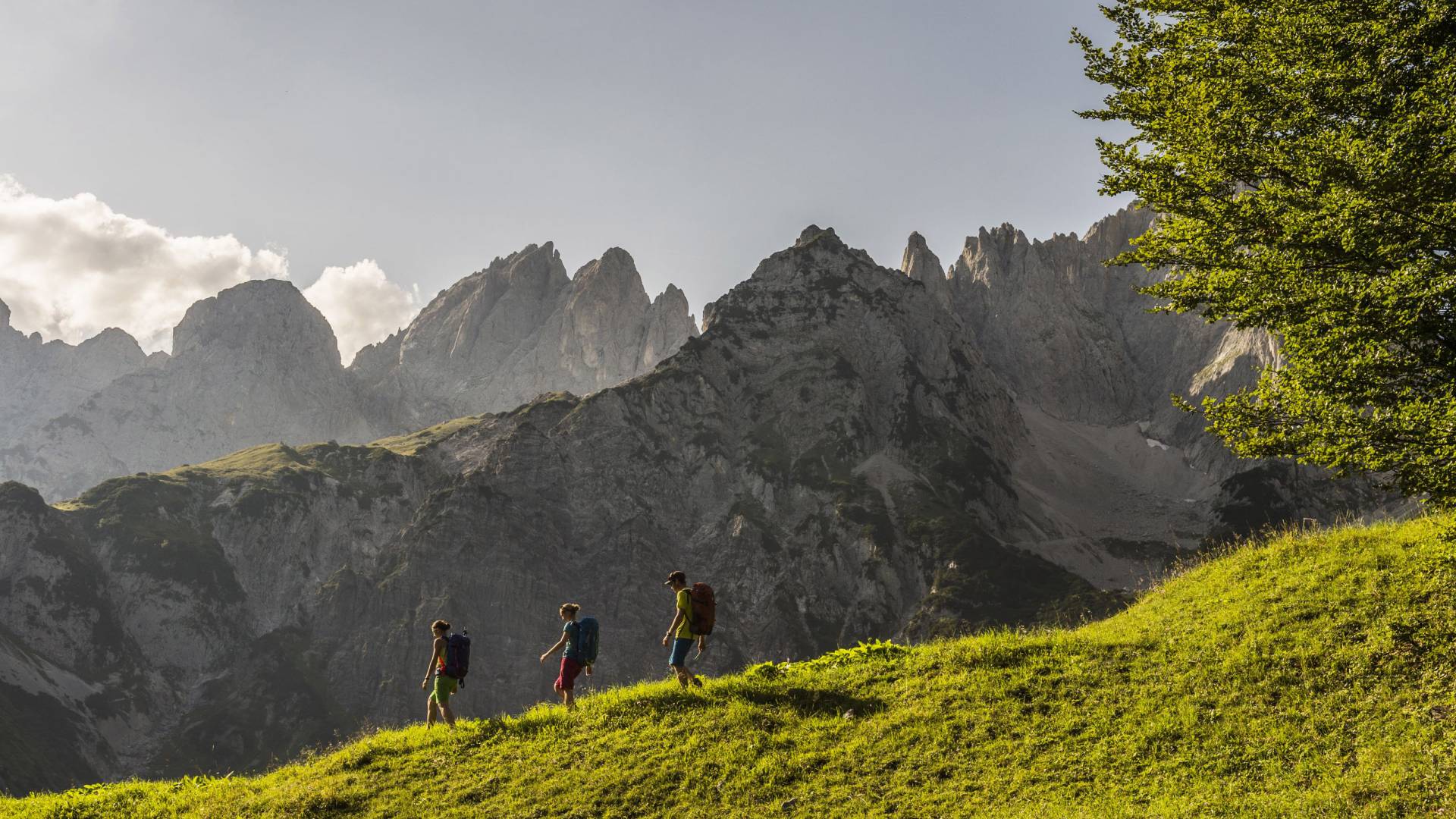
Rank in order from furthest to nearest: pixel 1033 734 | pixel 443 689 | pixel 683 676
Result: pixel 443 689
pixel 683 676
pixel 1033 734

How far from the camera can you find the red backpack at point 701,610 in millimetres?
21906

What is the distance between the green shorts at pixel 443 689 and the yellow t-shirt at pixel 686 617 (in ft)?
18.8

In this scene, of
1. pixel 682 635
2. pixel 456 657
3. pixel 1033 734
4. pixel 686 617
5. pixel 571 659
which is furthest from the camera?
pixel 456 657

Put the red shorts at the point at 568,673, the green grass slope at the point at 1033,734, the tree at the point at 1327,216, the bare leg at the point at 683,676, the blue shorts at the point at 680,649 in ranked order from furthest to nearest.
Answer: the red shorts at the point at 568,673 → the bare leg at the point at 683,676 → the blue shorts at the point at 680,649 → the tree at the point at 1327,216 → the green grass slope at the point at 1033,734

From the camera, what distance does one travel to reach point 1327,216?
56.3 ft

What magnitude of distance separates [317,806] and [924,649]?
13.3m

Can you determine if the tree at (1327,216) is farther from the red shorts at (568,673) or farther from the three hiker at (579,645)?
the red shorts at (568,673)

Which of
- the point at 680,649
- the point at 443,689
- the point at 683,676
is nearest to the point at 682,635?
the point at 680,649

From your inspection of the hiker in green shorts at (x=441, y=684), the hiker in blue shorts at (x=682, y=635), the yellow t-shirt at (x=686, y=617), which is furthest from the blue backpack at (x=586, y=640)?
the hiker in green shorts at (x=441, y=684)

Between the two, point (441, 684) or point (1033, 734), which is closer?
point (1033, 734)

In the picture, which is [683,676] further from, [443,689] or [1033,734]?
[1033,734]

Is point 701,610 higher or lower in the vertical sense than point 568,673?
higher

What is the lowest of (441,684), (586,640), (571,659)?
(441,684)

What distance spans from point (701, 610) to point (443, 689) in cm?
647
